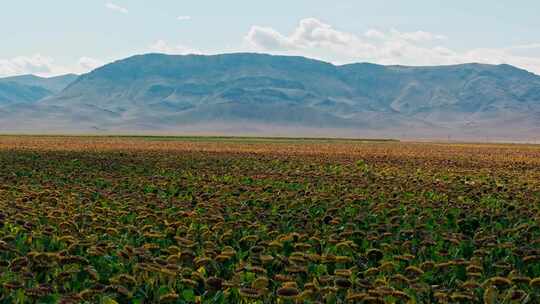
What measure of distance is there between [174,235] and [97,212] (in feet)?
6.59

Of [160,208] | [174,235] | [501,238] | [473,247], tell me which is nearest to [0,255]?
[174,235]

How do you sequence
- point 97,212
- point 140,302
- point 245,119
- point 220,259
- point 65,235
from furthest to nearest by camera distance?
point 245,119 < point 97,212 < point 65,235 < point 220,259 < point 140,302

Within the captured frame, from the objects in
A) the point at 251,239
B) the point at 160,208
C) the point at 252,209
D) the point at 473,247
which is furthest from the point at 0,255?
the point at 473,247

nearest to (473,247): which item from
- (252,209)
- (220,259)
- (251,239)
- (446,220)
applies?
(446,220)

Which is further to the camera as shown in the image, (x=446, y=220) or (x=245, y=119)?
(x=245, y=119)

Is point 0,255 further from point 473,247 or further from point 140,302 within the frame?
point 473,247

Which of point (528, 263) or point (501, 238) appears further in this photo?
point (501, 238)

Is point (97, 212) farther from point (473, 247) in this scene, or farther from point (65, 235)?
point (473, 247)

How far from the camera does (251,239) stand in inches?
328

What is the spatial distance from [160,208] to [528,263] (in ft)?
18.8

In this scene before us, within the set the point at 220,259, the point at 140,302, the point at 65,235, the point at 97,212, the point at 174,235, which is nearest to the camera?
the point at 140,302

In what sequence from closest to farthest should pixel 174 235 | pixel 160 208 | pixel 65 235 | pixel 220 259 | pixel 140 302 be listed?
pixel 140 302, pixel 220 259, pixel 65 235, pixel 174 235, pixel 160 208

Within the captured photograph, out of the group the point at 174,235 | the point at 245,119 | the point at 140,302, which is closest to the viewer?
the point at 140,302

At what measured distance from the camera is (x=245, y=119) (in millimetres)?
190250
